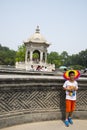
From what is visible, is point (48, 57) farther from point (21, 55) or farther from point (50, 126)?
point (50, 126)

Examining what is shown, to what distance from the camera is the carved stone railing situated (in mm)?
6139

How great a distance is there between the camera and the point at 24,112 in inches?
260

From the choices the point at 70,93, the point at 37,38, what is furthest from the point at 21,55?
→ the point at 70,93

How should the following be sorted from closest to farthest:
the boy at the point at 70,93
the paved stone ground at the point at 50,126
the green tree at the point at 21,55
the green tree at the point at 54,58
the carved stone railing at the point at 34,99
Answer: the carved stone railing at the point at 34,99
the paved stone ground at the point at 50,126
the boy at the point at 70,93
the green tree at the point at 21,55
the green tree at the point at 54,58

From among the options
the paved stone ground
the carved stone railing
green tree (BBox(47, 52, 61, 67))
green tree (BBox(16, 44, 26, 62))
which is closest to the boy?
the paved stone ground

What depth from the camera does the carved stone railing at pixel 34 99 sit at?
6.14 meters

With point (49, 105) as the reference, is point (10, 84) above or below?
above

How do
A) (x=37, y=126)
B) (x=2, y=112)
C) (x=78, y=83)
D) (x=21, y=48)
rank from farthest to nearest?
(x=21, y=48) → (x=78, y=83) → (x=37, y=126) → (x=2, y=112)

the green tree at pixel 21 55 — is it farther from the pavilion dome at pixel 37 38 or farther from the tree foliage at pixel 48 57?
the pavilion dome at pixel 37 38

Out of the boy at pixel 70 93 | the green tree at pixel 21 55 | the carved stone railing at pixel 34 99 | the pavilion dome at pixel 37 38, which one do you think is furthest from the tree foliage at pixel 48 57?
the boy at pixel 70 93

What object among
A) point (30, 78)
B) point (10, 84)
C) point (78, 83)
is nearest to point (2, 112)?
point (10, 84)

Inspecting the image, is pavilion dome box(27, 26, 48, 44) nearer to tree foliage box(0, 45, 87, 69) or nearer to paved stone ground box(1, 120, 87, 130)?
tree foliage box(0, 45, 87, 69)

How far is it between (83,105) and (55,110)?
35.6 inches

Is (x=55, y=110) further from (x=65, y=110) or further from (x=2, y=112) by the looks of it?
(x=2, y=112)
